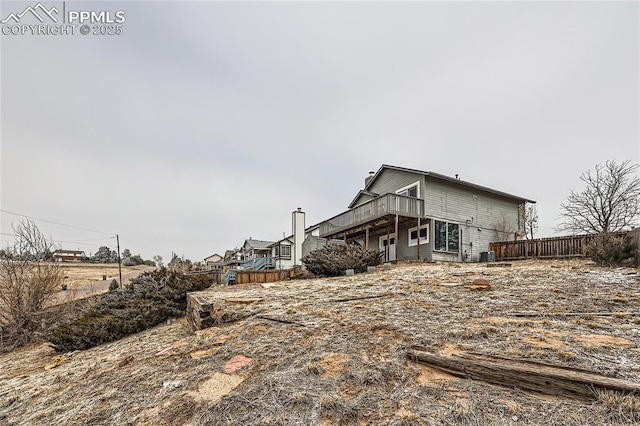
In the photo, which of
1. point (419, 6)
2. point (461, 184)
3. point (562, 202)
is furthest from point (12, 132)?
point (562, 202)

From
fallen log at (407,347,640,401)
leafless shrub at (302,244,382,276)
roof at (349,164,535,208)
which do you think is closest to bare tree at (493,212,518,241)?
roof at (349,164,535,208)

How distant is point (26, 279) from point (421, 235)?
51.4ft

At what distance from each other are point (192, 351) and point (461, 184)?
50.4ft

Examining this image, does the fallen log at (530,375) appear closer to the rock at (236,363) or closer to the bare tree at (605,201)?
the rock at (236,363)

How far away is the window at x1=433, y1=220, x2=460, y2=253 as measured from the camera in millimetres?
14709

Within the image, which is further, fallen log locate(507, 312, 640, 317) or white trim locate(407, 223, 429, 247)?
white trim locate(407, 223, 429, 247)

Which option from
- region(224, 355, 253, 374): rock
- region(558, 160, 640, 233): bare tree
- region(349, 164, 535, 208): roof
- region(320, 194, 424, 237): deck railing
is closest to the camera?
region(224, 355, 253, 374): rock

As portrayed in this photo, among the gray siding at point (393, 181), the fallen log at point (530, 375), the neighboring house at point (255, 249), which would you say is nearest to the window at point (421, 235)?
the gray siding at point (393, 181)

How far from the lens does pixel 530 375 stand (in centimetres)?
211

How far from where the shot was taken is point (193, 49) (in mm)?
10055

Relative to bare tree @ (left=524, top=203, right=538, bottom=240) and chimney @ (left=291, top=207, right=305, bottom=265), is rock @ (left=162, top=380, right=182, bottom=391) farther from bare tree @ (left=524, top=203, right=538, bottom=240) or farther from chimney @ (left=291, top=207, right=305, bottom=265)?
bare tree @ (left=524, top=203, right=538, bottom=240)

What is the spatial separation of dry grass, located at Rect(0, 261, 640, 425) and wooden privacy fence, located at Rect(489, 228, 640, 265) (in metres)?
8.35

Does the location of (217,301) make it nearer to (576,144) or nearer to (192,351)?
(192,351)

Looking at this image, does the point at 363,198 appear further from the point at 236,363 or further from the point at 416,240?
the point at 236,363
